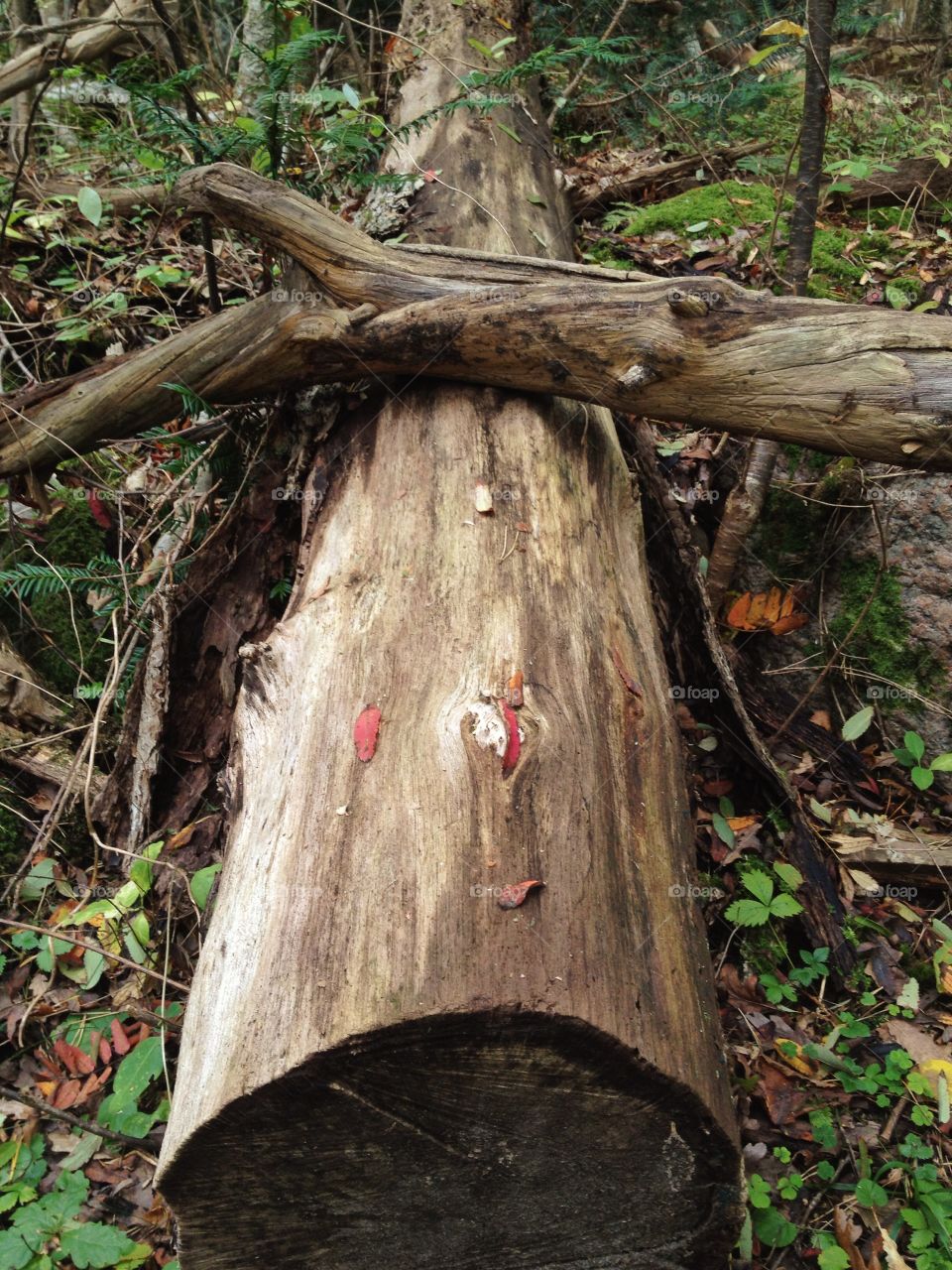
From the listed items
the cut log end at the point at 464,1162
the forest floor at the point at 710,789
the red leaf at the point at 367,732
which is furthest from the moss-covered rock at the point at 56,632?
the cut log end at the point at 464,1162

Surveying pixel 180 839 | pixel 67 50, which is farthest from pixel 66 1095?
pixel 67 50

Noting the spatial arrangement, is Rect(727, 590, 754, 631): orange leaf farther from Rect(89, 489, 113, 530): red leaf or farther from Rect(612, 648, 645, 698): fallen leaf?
Rect(89, 489, 113, 530): red leaf

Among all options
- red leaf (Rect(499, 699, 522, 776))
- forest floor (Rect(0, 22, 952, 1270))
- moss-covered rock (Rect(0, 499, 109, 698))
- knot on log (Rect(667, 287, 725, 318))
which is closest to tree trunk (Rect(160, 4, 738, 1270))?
red leaf (Rect(499, 699, 522, 776))

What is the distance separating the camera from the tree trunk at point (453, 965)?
1619mm

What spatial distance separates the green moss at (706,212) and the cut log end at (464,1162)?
184 inches

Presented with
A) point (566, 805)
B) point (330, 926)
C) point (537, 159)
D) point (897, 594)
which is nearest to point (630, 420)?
point (897, 594)

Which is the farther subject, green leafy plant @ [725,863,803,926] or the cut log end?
green leafy plant @ [725,863,803,926]

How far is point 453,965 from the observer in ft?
5.29

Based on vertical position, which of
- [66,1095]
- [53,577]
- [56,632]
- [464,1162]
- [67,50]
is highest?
[67,50]

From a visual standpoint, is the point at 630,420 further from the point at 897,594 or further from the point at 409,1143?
the point at 409,1143

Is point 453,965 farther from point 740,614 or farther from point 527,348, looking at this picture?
point 740,614

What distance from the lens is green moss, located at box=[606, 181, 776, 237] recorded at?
→ 5.02 m

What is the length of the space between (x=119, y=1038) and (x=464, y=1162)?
4.69ft

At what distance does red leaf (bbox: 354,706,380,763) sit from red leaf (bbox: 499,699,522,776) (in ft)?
0.96
